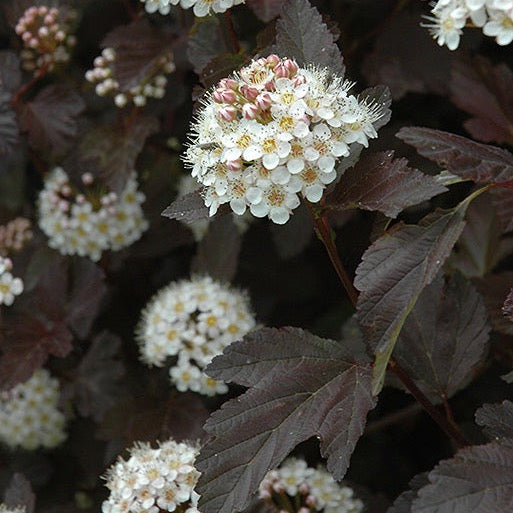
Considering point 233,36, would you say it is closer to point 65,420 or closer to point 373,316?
point 373,316

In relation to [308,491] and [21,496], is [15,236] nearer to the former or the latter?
[21,496]

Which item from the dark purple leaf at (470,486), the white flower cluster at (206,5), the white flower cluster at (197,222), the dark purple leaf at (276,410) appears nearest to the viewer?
the dark purple leaf at (470,486)

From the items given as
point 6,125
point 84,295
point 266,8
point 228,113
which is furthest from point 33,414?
point 228,113

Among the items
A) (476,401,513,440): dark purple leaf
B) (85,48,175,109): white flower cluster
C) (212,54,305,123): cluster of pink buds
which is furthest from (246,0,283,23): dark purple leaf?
(476,401,513,440): dark purple leaf

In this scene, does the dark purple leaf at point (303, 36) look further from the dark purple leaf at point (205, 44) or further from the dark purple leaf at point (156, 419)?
the dark purple leaf at point (156, 419)

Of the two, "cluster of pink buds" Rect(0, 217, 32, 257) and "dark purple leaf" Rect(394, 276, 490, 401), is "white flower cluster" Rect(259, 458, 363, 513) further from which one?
"cluster of pink buds" Rect(0, 217, 32, 257)

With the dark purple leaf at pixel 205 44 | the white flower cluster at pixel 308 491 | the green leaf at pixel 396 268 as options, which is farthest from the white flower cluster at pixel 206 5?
the white flower cluster at pixel 308 491

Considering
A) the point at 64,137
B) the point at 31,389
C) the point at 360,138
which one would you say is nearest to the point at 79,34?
the point at 64,137
